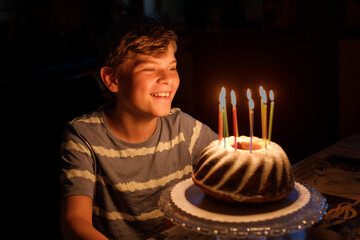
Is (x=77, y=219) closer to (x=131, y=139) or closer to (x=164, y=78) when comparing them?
(x=131, y=139)

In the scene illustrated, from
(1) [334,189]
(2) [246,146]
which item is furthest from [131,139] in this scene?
(1) [334,189]

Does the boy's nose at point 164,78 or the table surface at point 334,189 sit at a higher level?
the boy's nose at point 164,78

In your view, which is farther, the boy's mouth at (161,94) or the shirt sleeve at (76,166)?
the boy's mouth at (161,94)

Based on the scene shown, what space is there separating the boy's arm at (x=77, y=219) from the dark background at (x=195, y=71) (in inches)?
13.7

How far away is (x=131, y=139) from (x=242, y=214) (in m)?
0.60

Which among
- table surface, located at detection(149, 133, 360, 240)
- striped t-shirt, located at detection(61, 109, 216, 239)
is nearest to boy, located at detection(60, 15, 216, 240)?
striped t-shirt, located at detection(61, 109, 216, 239)

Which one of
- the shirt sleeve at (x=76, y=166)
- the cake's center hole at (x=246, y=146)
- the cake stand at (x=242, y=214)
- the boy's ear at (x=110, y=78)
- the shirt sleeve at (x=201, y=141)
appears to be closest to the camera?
the cake stand at (x=242, y=214)

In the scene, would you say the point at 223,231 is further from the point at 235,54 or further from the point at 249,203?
the point at 235,54

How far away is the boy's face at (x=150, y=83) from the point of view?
53.6 inches

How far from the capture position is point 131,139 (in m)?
1.46

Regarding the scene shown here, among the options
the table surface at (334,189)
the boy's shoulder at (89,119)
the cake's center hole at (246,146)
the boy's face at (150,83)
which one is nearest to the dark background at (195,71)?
the boy's shoulder at (89,119)

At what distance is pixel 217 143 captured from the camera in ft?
3.56

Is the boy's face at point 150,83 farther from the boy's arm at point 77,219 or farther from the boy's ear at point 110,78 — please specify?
the boy's arm at point 77,219

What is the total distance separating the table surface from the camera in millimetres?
1082
